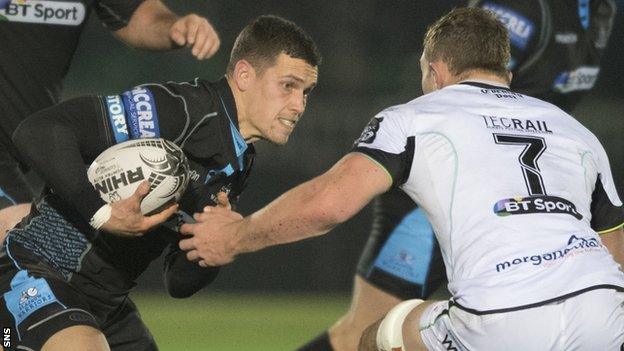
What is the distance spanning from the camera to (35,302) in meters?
4.16

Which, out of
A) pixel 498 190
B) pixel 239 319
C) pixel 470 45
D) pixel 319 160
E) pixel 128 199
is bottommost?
pixel 239 319

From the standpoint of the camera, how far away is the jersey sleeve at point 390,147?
3.80 m

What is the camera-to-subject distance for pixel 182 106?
4.38 metres

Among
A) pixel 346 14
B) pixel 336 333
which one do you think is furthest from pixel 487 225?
pixel 346 14

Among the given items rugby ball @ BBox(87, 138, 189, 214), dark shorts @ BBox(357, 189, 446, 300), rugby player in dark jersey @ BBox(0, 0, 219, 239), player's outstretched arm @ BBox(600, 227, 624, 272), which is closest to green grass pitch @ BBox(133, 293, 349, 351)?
dark shorts @ BBox(357, 189, 446, 300)

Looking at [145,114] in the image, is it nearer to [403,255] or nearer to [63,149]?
[63,149]

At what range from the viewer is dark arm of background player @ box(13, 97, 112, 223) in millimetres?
4102

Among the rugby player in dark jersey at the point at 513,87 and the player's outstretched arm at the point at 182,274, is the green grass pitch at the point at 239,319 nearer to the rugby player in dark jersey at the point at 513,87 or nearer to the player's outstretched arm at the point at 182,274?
the rugby player in dark jersey at the point at 513,87

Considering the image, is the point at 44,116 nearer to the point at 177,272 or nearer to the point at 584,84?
the point at 177,272

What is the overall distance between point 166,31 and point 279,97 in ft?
2.44

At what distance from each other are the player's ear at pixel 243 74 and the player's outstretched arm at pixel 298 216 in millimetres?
717

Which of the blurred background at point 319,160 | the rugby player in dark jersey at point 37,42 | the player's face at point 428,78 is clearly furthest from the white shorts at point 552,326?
the blurred background at point 319,160

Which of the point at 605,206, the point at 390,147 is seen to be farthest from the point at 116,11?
the point at 605,206

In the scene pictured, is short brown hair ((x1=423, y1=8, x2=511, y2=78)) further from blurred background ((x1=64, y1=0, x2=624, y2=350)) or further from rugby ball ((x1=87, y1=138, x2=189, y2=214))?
blurred background ((x1=64, y1=0, x2=624, y2=350))
